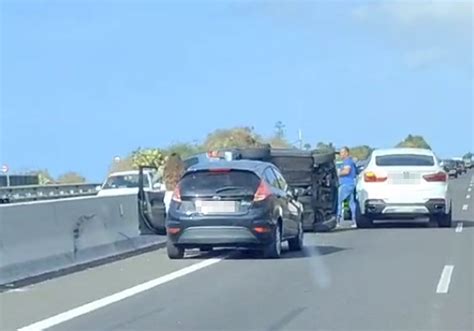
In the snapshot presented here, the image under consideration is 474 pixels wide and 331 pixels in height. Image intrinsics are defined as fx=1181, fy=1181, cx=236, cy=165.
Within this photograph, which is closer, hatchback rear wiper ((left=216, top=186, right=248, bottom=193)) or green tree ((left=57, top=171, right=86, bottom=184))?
hatchback rear wiper ((left=216, top=186, right=248, bottom=193))

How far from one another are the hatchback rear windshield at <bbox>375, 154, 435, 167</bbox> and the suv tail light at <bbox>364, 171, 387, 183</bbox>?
48 cm

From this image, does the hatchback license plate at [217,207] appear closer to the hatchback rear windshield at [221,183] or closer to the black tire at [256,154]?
the hatchback rear windshield at [221,183]

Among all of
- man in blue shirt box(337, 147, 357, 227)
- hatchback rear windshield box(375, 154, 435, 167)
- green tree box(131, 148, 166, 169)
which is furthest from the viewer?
green tree box(131, 148, 166, 169)

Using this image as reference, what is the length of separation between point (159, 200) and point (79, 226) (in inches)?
97.8

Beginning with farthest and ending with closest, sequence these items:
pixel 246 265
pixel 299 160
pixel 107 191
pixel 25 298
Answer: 1. pixel 107 191
2. pixel 299 160
3. pixel 246 265
4. pixel 25 298

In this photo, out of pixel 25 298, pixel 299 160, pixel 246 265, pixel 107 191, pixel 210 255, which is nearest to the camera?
pixel 25 298

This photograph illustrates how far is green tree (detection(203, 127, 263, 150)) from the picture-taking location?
181ft

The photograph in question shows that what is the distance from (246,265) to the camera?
1802 cm

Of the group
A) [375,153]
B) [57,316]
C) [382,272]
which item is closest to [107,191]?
[375,153]

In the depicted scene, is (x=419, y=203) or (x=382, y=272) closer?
(x=382, y=272)

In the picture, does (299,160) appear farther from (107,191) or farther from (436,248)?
(107,191)

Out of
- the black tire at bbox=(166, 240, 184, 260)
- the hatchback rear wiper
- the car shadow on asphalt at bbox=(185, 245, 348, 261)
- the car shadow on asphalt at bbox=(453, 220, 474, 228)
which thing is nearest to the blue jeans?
the car shadow on asphalt at bbox=(453, 220, 474, 228)

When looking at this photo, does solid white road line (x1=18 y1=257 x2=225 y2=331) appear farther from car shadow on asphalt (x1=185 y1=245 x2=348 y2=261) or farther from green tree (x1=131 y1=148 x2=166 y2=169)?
green tree (x1=131 y1=148 x2=166 y2=169)

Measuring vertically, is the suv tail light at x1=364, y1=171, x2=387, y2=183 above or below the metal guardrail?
above
